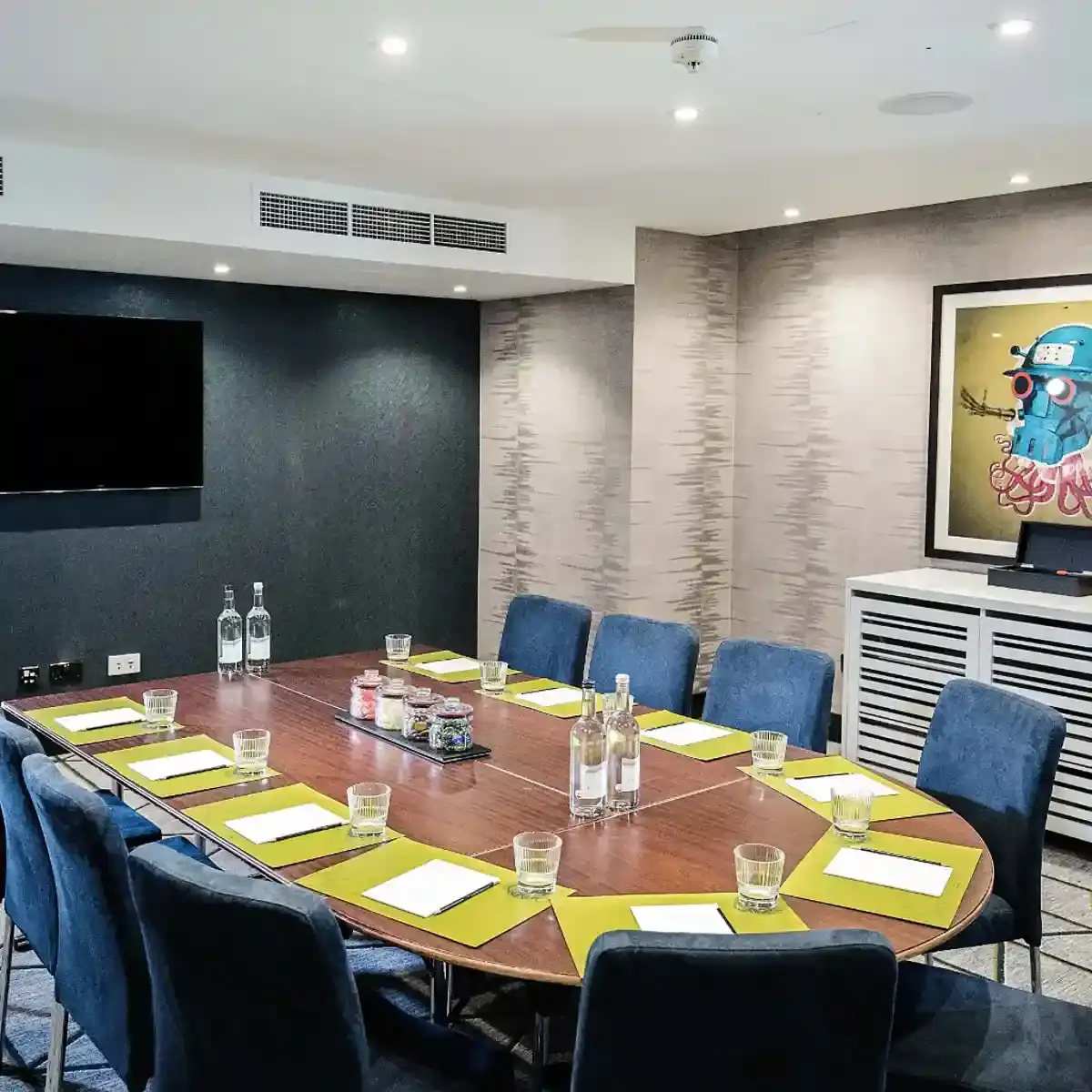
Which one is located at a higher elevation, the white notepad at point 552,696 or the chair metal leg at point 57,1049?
the white notepad at point 552,696

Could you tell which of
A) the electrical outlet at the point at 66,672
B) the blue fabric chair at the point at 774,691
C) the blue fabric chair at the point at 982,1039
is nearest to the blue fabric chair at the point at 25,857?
the blue fabric chair at the point at 982,1039

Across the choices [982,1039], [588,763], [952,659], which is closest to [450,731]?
[588,763]

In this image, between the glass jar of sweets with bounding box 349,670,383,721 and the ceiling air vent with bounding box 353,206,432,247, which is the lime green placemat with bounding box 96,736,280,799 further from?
the ceiling air vent with bounding box 353,206,432,247

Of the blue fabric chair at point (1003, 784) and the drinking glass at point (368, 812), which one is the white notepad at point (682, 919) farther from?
the blue fabric chair at point (1003, 784)

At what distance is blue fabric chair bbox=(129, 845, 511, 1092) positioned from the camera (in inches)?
67.7

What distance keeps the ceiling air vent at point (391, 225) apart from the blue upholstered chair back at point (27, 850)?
120 inches

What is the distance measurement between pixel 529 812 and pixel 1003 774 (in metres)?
1.12

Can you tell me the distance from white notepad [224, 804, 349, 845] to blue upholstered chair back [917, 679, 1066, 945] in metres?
1.48

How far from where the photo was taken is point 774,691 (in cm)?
351

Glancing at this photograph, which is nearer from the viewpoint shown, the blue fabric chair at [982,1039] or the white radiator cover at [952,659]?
the blue fabric chair at [982,1039]

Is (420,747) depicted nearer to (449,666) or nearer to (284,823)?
(284,823)

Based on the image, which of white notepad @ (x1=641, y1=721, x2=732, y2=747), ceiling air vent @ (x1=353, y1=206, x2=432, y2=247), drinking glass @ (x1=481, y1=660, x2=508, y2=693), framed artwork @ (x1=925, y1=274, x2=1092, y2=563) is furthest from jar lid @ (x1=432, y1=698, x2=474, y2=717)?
framed artwork @ (x1=925, y1=274, x2=1092, y2=563)

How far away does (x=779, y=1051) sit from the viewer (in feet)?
5.26

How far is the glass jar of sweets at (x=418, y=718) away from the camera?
309cm
